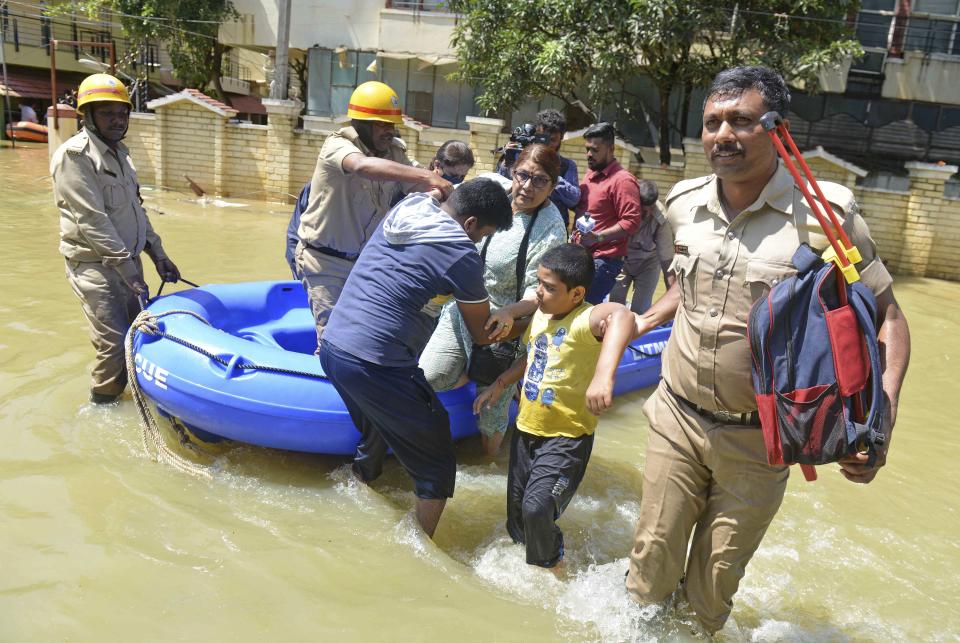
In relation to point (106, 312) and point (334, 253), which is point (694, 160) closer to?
point (334, 253)

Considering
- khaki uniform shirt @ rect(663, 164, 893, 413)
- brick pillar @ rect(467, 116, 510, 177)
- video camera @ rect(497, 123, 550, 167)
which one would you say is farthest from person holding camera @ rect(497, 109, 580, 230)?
brick pillar @ rect(467, 116, 510, 177)

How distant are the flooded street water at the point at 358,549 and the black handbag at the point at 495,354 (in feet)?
2.19

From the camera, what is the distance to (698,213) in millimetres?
2449

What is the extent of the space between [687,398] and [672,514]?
1.30 ft

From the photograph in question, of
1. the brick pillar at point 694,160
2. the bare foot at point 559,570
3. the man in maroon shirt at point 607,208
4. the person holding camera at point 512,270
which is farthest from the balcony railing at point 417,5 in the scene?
the bare foot at point 559,570

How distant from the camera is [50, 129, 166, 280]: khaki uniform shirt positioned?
412 cm

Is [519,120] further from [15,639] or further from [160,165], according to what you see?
[15,639]

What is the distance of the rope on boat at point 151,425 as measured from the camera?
3.87m

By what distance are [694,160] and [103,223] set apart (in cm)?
937

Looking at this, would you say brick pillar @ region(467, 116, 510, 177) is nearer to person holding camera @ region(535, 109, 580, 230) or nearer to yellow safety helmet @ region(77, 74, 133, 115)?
person holding camera @ region(535, 109, 580, 230)

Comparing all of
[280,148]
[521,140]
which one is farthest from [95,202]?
[280,148]

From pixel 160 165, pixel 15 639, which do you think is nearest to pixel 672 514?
pixel 15 639

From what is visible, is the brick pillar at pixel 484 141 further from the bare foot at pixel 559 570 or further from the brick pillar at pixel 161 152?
the bare foot at pixel 559 570

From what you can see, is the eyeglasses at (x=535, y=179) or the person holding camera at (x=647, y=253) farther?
the person holding camera at (x=647, y=253)
